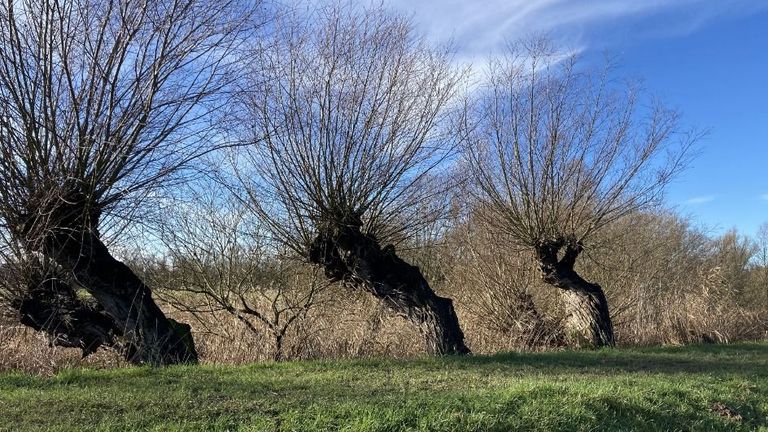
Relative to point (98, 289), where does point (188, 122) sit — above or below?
above

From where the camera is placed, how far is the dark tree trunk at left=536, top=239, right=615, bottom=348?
44.9ft

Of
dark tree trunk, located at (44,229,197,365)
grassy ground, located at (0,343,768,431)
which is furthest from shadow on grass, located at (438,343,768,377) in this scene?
dark tree trunk, located at (44,229,197,365)

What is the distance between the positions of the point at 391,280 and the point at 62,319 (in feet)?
18.6

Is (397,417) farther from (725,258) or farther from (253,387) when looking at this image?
(725,258)

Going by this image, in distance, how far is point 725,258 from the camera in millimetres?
26688

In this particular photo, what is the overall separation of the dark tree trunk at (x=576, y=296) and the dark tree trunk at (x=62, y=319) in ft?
29.6

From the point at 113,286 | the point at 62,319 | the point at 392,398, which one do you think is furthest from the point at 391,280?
the point at 62,319

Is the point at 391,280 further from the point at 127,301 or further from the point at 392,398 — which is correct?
the point at 392,398

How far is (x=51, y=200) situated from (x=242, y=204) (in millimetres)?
4805

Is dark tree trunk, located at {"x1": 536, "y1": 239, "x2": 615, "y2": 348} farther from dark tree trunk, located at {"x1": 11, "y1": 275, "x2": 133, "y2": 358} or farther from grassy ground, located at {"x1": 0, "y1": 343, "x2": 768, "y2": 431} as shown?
dark tree trunk, located at {"x1": 11, "y1": 275, "x2": 133, "y2": 358}

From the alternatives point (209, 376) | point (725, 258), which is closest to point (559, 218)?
point (209, 376)

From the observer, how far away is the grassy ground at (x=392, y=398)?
5.08 metres

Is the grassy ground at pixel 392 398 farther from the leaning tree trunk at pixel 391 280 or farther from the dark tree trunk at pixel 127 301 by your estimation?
the leaning tree trunk at pixel 391 280

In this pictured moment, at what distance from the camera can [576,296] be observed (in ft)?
47.1
